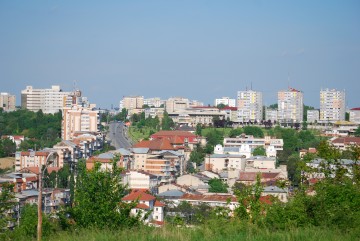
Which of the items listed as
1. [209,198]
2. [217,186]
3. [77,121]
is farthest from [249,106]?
[209,198]

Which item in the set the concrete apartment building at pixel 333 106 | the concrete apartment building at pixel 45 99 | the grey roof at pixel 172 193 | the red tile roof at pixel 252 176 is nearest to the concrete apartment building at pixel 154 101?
the concrete apartment building at pixel 45 99

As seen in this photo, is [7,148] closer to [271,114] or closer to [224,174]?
[224,174]

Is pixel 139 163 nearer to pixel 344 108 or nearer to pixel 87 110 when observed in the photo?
pixel 87 110

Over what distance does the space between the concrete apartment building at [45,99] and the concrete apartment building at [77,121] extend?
385 inches

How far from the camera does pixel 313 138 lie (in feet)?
100

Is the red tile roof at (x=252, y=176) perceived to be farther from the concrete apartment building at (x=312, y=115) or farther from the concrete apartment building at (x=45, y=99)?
the concrete apartment building at (x=45, y=99)

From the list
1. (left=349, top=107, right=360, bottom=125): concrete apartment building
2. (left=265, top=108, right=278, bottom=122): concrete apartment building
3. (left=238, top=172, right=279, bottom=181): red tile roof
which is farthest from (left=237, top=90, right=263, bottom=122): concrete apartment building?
(left=238, top=172, right=279, bottom=181): red tile roof

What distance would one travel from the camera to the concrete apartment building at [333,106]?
41.0m

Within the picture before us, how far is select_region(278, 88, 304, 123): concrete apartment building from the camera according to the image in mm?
40812

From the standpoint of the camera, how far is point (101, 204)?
6.30 m

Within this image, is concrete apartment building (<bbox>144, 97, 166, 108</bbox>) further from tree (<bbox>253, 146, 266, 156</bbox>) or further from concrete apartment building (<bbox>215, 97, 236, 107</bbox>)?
tree (<bbox>253, 146, 266, 156</bbox>)

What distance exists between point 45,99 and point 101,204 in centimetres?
3695

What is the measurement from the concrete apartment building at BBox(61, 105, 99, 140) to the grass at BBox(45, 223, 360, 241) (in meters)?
25.9

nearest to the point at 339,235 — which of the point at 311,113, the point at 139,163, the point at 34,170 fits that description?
the point at 34,170
